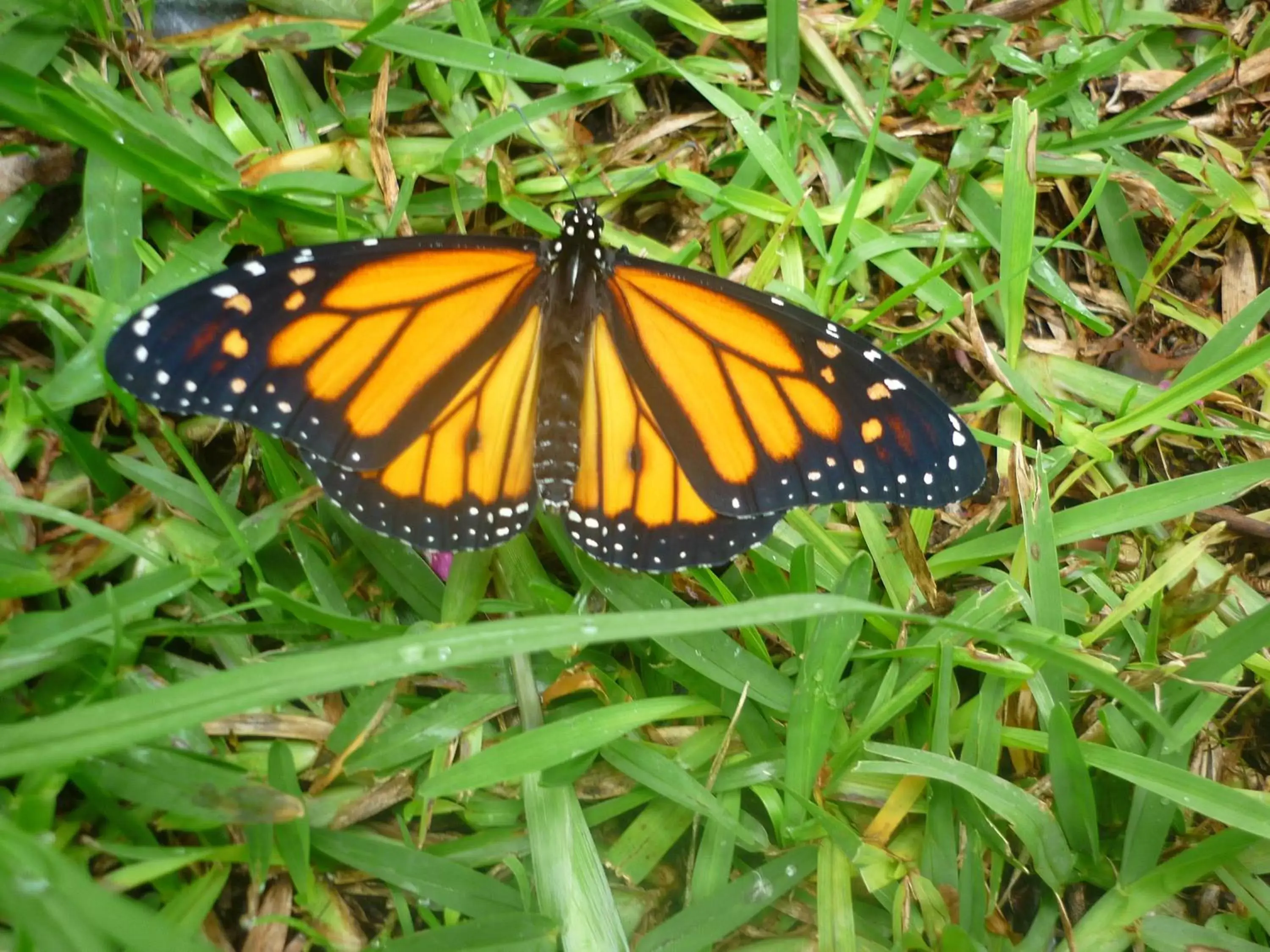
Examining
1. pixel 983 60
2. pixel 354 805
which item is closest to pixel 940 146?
pixel 983 60

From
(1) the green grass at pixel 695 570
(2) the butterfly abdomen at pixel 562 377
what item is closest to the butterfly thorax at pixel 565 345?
(2) the butterfly abdomen at pixel 562 377

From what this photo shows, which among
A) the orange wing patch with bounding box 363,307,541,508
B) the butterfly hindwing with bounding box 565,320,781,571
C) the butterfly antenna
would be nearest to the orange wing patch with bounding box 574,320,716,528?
the butterfly hindwing with bounding box 565,320,781,571

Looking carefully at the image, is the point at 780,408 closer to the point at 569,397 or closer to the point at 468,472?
the point at 569,397

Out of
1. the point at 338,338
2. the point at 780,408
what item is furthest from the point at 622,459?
the point at 338,338

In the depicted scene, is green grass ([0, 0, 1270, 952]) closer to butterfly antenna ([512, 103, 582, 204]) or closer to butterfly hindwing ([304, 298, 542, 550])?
butterfly antenna ([512, 103, 582, 204])

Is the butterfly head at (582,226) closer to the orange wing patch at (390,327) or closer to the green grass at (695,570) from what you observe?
the orange wing patch at (390,327)

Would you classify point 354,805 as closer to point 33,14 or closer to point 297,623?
point 297,623
